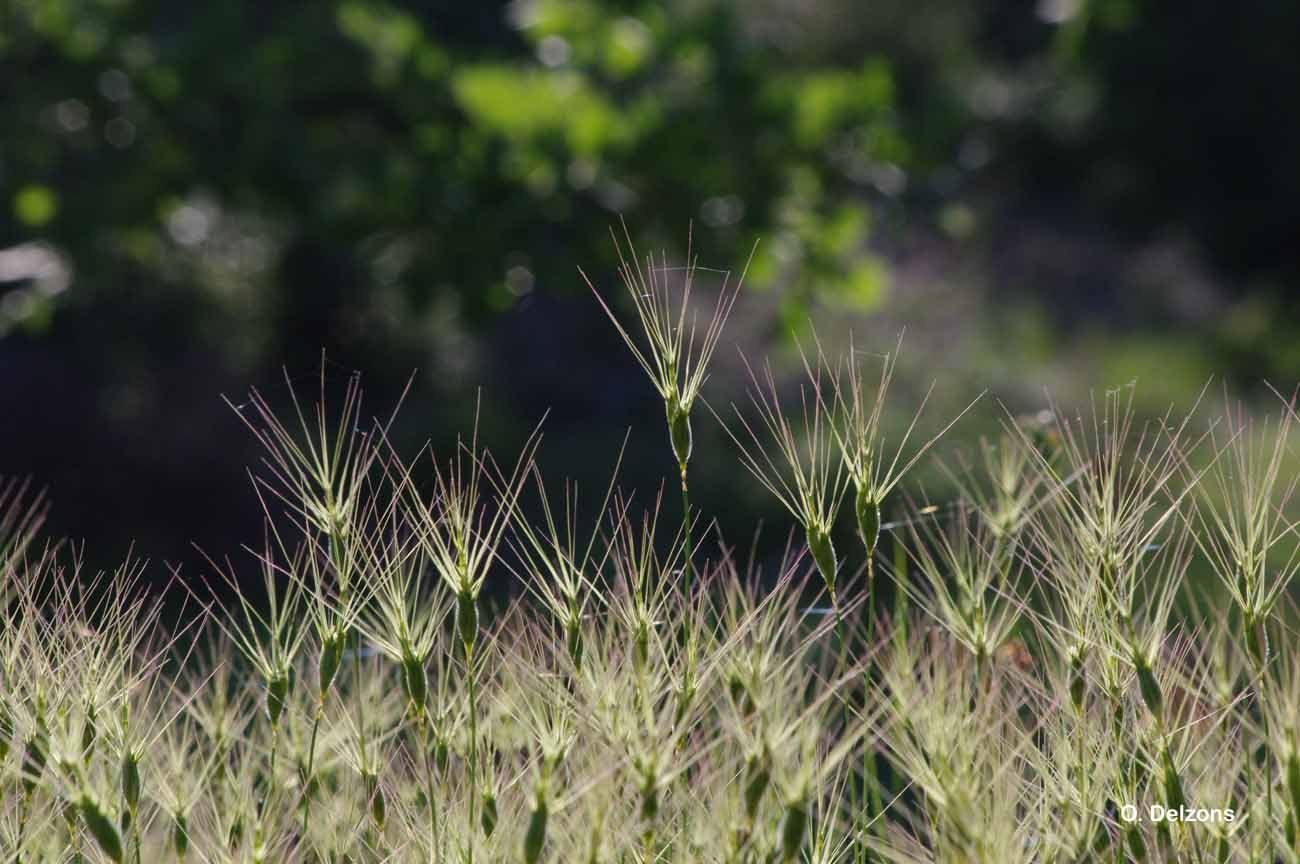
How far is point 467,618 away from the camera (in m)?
1.58

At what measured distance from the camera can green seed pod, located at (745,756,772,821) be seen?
1.38 meters

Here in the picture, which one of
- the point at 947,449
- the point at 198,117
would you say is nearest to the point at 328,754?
the point at 198,117

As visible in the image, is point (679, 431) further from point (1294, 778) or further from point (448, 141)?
point (448, 141)

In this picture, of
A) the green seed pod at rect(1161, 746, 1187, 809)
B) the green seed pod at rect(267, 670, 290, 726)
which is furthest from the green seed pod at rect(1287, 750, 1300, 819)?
Result: the green seed pod at rect(267, 670, 290, 726)

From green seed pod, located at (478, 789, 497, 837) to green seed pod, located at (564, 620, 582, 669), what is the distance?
0.17 metres

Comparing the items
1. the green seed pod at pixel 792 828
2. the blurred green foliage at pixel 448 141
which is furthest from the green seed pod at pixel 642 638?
the blurred green foliage at pixel 448 141

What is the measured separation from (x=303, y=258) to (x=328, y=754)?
7.82 metres

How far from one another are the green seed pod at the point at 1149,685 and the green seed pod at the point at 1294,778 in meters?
0.15

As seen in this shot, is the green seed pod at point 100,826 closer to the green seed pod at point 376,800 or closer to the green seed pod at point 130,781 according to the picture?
the green seed pod at point 130,781

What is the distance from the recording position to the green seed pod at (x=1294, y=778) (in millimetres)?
1377

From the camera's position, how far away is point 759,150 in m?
6.08

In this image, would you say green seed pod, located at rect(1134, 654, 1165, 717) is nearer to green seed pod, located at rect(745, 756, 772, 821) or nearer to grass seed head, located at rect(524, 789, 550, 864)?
green seed pod, located at rect(745, 756, 772, 821)

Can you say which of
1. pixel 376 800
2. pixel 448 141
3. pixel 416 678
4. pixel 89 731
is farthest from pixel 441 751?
pixel 448 141

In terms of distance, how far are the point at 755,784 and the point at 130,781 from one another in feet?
2.27
